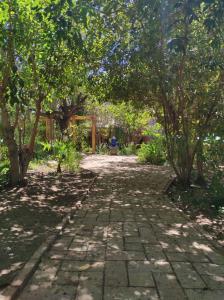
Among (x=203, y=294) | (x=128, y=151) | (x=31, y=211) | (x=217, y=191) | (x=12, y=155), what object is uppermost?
(x=12, y=155)

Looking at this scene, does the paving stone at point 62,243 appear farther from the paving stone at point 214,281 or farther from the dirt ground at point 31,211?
the paving stone at point 214,281

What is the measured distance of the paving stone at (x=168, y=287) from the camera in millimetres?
3779

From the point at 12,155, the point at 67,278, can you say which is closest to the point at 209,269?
the point at 67,278

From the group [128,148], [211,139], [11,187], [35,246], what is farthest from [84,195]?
[128,148]

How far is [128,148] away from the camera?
1051 inches

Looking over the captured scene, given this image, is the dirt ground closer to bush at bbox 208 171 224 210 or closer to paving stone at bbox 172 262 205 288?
paving stone at bbox 172 262 205 288

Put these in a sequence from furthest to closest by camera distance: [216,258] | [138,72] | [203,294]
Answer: [138,72] → [216,258] → [203,294]

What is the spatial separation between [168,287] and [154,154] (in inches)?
596

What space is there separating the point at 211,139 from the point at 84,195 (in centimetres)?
333

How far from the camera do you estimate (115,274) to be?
434 centimetres

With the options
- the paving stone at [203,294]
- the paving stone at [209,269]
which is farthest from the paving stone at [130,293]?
the paving stone at [209,269]

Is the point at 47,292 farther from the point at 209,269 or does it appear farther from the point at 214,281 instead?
the point at 209,269

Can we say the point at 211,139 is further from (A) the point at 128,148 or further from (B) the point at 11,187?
(A) the point at 128,148

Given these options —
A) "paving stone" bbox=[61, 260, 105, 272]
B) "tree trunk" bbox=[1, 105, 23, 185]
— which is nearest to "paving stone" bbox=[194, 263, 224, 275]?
"paving stone" bbox=[61, 260, 105, 272]
